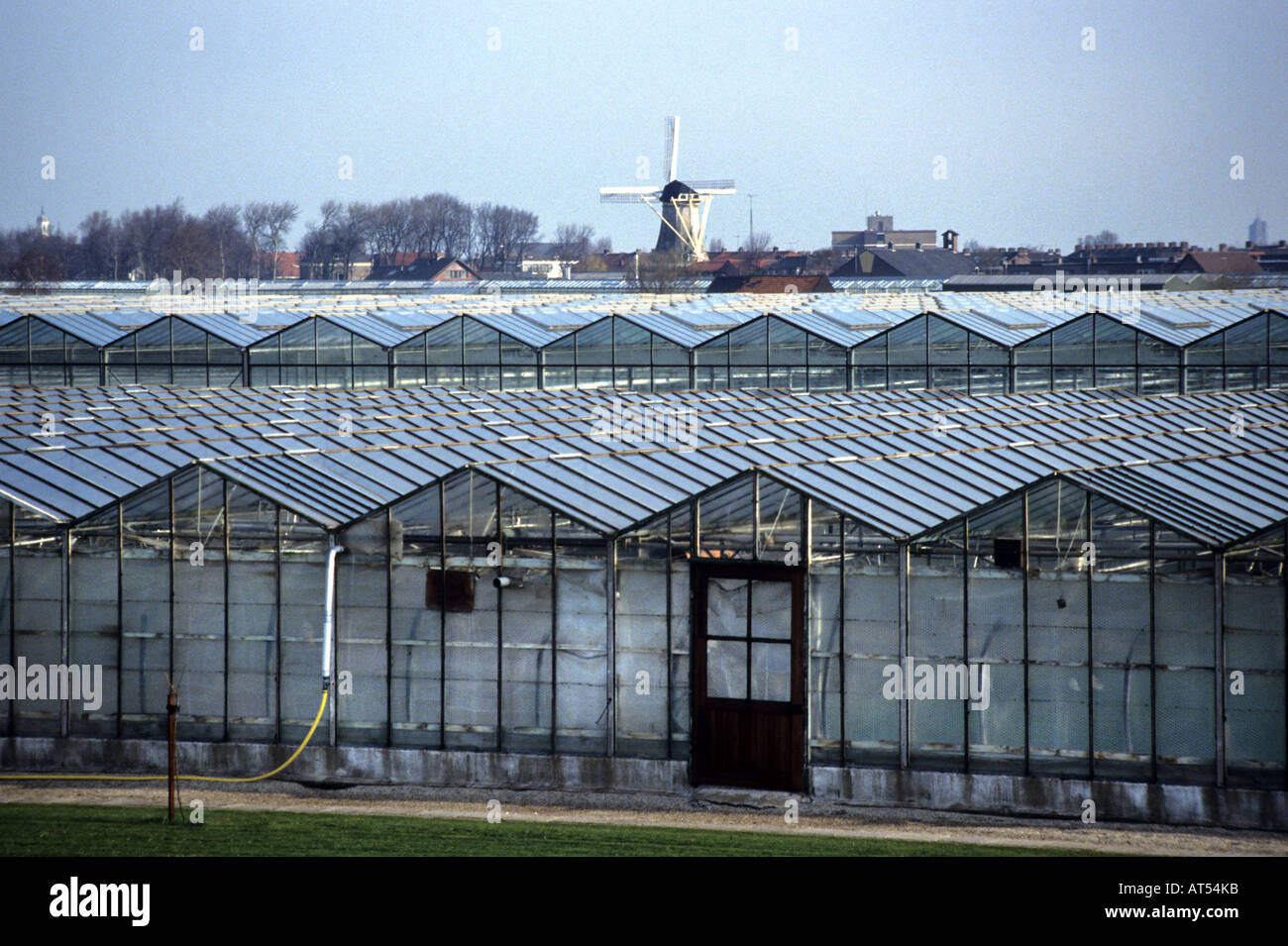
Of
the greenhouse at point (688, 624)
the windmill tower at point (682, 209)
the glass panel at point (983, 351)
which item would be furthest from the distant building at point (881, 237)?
the greenhouse at point (688, 624)

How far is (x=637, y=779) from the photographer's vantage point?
70.6 ft

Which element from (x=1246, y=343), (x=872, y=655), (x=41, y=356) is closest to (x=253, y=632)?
(x=872, y=655)

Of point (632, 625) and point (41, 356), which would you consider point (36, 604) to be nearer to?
point (632, 625)

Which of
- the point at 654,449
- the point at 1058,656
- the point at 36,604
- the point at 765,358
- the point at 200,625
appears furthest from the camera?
the point at 765,358

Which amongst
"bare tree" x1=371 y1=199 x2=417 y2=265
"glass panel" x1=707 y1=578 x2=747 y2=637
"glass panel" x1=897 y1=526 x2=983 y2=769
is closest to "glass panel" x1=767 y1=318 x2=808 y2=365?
"glass panel" x1=707 y1=578 x2=747 y2=637

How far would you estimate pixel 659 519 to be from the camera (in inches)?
856

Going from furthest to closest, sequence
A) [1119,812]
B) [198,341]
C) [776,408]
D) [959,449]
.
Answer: [198,341]
[776,408]
[959,449]
[1119,812]

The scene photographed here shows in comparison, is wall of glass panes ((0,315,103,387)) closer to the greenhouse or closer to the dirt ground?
the greenhouse

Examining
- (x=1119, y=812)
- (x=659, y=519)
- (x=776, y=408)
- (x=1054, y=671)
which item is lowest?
(x=1119, y=812)

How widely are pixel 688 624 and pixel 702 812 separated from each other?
251 cm

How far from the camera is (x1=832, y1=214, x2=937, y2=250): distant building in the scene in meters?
156
